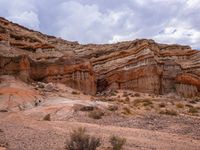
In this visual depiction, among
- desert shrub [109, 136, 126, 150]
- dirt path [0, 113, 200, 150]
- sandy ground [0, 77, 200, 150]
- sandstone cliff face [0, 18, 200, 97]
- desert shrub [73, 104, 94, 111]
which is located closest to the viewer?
desert shrub [109, 136, 126, 150]

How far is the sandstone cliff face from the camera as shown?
117 ft

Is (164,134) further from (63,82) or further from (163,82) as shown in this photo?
(163,82)

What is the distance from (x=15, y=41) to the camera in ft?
135

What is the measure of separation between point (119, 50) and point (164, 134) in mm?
32995

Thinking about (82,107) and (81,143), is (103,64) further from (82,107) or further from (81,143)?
(81,143)

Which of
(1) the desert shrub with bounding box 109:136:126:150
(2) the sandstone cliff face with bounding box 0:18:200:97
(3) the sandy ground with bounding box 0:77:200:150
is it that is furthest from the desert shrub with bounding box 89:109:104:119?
(2) the sandstone cliff face with bounding box 0:18:200:97

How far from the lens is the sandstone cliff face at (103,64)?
35.5m

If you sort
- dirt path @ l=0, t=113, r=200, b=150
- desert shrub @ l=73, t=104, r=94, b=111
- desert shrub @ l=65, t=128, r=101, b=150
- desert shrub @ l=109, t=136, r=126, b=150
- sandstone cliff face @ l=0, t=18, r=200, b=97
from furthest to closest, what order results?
1. sandstone cliff face @ l=0, t=18, r=200, b=97
2. desert shrub @ l=73, t=104, r=94, b=111
3. dirt path @ l=0, t=113, r=200, b=150
4. desert shrub @ l=109, t=136, r=126, b=150
5. desert shrub @ l=65, t=128, r=101, b=150

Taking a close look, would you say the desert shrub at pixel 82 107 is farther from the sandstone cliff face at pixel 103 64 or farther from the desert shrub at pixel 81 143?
the sandstone cliff face at pixel 103 64

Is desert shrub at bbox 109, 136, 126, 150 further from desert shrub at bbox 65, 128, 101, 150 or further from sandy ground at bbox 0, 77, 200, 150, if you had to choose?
desert shrub at bbox 65, 128, 101, 150

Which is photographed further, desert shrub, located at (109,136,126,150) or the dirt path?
the dirt path

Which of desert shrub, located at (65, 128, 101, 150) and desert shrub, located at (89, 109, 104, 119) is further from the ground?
desert shrub, located at (89, 109, 104, 119)

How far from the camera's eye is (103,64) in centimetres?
4691

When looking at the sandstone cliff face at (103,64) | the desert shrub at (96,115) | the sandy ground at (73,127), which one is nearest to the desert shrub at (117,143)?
the sandy ground at (73,127)
